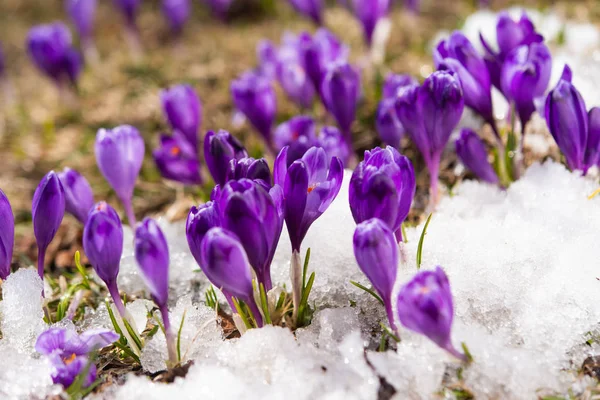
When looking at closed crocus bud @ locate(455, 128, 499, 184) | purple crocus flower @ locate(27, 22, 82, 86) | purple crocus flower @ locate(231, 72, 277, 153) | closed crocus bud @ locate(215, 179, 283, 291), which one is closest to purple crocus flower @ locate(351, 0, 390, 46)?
purple crocus flower @ locate(231, 72, 277, 153)

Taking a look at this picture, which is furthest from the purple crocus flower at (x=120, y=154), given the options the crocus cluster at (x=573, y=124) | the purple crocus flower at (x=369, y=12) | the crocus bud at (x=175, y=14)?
the crocus bud at (x=175, y=14)

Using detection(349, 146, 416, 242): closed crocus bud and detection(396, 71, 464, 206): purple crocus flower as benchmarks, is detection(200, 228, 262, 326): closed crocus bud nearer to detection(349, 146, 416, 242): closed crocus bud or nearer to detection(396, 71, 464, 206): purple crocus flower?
detection(349, 146, 416, 242): closed crocus bud

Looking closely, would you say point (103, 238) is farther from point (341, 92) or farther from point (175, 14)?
point (175, 14)

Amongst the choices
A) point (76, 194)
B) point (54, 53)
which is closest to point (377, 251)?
point (76, 194)

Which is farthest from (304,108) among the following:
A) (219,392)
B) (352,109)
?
(219,392)

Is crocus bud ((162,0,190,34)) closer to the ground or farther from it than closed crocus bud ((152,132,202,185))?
farther from it

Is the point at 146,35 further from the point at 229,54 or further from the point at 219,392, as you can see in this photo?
the point at 219,392

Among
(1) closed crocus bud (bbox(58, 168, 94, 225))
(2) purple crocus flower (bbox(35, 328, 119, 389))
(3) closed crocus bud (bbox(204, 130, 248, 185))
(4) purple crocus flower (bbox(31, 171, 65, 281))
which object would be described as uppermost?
(3) closed crocus bud (bbox(204, 130, 248, 185))
